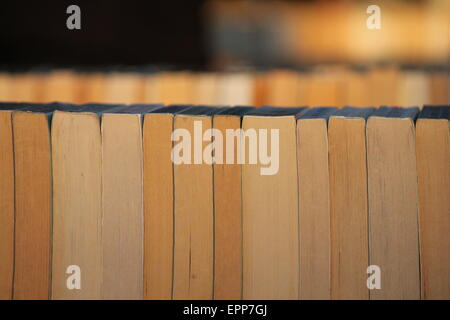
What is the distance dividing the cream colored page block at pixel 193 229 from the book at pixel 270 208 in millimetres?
63

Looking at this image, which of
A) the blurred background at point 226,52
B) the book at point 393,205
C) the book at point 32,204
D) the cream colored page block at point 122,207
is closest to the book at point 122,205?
the cream colored page block at point 122,207

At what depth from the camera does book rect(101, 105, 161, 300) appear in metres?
1.02

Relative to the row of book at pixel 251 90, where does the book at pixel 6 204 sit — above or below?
below

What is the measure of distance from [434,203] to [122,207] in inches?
21.0

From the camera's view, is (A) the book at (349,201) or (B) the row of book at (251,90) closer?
(A) the book at (349,201)

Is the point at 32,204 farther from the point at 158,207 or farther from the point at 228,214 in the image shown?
the point at 228,214

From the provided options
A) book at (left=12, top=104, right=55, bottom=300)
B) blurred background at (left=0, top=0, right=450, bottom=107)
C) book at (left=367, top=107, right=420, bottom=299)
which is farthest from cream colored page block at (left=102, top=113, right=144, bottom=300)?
blurred background at (left=0, top=0, right=450, bottom=107)

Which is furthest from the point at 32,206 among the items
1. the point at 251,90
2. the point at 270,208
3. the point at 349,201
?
the point at 251,90

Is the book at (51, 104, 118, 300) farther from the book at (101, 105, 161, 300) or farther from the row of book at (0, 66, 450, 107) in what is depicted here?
the row of book at (0, 66, 450, 107)

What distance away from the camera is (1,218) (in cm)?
104

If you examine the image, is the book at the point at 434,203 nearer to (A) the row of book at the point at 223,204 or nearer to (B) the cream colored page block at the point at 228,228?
(A) the row of book at the point at 223,204

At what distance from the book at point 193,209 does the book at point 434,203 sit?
0.35m

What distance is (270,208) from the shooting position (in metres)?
1.01

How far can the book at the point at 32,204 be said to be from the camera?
103cm
